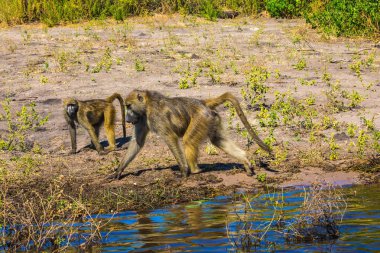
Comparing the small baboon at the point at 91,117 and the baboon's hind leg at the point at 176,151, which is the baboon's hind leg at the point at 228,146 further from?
the small baboon at the point at 91,117

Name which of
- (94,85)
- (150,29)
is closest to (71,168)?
(94,85)

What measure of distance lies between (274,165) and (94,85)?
5.00 meters

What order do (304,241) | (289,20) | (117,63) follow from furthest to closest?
(289,20) → (117,63) → (304,241)

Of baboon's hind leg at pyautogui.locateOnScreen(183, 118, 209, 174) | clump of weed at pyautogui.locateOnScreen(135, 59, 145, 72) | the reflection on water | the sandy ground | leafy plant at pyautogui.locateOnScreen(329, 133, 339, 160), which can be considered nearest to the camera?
the reflection on water

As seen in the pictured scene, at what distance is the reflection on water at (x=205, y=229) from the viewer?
829 centimetres

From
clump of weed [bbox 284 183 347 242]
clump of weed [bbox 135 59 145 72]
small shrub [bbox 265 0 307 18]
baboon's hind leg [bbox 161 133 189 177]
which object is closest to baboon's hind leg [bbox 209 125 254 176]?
baboon's hind leg [bbox 161 133 189 177]

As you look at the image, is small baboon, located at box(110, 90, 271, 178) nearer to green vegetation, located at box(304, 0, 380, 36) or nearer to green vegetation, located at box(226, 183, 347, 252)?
green vegetation, located at box(226, 183, 347, 252)

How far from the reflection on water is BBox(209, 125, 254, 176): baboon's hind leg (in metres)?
1.03

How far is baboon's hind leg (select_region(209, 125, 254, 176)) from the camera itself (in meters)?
11.9

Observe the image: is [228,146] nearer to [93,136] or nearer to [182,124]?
[182,124]

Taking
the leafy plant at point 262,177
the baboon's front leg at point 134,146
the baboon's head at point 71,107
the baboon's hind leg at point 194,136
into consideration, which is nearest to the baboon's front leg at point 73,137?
the baboon's head at point 71,107

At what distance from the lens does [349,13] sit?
64.7 ft

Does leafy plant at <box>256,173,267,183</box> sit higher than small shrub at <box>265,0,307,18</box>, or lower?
lower

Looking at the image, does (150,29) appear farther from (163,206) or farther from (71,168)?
(163,206)
